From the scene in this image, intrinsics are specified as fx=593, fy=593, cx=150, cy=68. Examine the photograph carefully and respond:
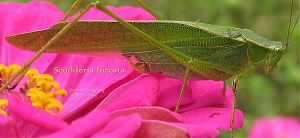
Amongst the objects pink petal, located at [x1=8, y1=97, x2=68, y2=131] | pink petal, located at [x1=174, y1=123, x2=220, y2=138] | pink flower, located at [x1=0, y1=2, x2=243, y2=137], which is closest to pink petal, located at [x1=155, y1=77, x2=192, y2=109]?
pink flower, located at [x1=0, y1=2, x2=243, y2=137]

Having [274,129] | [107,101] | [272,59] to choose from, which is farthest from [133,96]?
[272,59]

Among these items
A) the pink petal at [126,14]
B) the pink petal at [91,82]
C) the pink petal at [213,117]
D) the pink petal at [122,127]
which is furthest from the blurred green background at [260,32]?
the pink petal at [122,127]

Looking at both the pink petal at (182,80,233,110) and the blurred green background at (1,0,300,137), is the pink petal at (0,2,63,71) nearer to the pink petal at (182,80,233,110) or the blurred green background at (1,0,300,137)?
the pink petal at (182,80,233,110)

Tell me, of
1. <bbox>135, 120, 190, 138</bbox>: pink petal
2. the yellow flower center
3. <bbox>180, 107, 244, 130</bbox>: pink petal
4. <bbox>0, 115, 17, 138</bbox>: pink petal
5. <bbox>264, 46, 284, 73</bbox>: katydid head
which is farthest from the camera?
<bbox>264, 46, 284, 73</bbox>: katydid head

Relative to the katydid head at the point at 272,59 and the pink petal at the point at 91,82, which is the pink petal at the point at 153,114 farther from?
the katydid head at the point at 272,59

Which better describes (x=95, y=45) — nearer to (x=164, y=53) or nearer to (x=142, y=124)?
(x=164, y=53)

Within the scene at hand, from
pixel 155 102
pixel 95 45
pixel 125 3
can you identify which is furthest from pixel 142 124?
pixel 125 3
